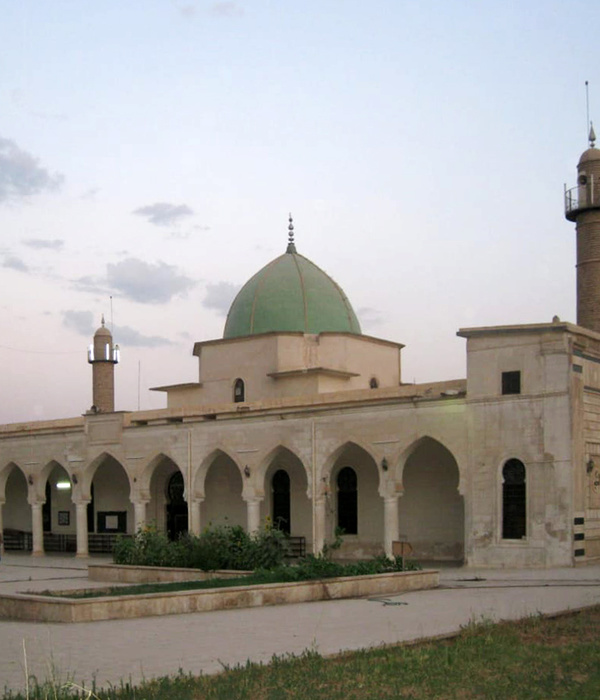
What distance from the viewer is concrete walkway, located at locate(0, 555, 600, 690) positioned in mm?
9219

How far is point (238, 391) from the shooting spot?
33.8m

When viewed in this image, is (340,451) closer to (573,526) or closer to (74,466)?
(573,526)

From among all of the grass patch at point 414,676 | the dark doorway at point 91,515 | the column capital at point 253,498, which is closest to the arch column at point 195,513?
the column capital at point 253,498

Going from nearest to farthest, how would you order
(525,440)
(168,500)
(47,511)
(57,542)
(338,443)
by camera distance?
1. (525,440)
2. (338,443)
3. (168,500)
4. (57,542)
5. (47,511)

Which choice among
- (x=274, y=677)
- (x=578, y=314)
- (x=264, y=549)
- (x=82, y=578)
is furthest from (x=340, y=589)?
(x=578, y=314)

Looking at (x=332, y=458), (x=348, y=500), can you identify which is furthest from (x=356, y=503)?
(x=332, y=458)

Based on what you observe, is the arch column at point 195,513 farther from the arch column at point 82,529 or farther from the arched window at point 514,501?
the arched window at point 514,501

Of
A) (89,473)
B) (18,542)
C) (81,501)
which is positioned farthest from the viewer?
(18,542)

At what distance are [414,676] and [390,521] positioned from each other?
56.7 ft

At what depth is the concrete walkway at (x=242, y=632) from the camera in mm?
9219

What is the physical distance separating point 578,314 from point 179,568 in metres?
14.6

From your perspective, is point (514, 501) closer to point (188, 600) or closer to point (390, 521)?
point (390, 521)

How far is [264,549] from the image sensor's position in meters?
18.1

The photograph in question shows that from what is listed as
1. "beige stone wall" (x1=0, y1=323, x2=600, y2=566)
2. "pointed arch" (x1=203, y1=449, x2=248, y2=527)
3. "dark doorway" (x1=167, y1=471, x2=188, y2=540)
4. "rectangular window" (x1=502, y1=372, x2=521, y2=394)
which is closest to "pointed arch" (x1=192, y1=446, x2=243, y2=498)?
"beige stone wall" (x1=0, y1=323, x2=600, y2=566)
